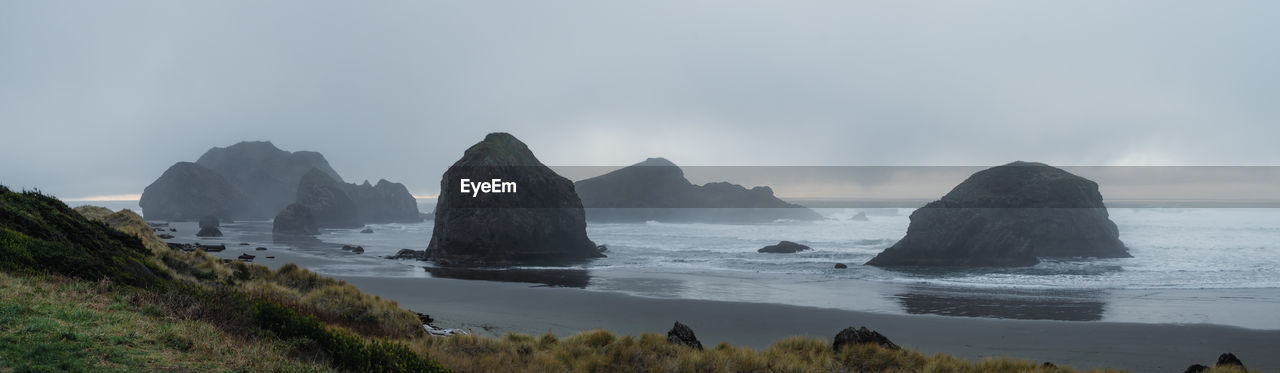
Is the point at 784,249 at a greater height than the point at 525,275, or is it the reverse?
the point at 784,249

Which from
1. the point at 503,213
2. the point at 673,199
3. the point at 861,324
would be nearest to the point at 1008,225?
the point at 861,324

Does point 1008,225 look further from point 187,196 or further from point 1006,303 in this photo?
point 187,196

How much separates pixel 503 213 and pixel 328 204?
83939 millimetres

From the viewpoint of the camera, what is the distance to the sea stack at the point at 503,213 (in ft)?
156

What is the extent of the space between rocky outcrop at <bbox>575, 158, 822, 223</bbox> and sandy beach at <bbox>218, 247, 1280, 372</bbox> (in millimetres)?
110193

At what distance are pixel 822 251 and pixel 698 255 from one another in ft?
38.7

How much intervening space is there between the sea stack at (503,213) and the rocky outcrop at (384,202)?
326ft

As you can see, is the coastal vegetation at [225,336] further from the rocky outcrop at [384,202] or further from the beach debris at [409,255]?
the rocky outcrop at [384,202]

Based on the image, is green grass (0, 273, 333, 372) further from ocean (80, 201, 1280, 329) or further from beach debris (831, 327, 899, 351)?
ocean (80, 201, 1280, 329)

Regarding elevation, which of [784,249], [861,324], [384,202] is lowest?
[861,324]

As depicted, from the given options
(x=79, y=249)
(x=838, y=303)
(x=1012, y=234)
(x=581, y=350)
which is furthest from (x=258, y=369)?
(x=1012, y=234)

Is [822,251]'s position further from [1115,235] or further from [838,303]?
[838,303]

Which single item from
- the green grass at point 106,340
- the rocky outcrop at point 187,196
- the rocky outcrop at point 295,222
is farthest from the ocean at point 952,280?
the rocky outcrop at point 187,196

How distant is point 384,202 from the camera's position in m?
143
